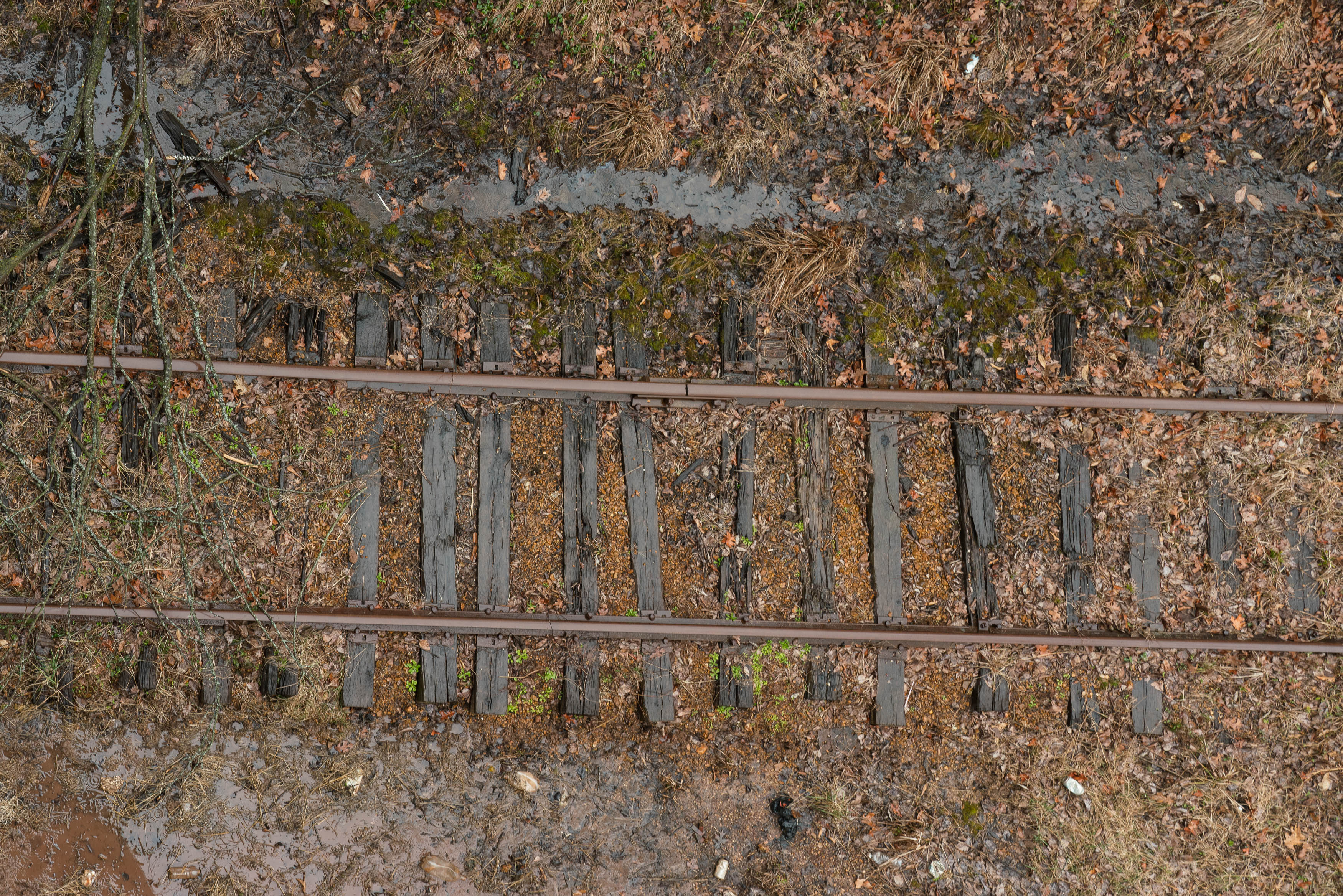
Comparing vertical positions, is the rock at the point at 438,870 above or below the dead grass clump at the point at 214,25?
below

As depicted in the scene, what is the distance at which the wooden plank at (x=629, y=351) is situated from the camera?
5285mm

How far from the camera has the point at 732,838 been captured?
5465mm

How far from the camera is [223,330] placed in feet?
17.1

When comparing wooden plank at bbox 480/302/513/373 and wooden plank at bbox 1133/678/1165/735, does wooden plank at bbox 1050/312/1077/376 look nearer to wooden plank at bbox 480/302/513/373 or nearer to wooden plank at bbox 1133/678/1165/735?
wooden plank at bbox 1133/678/1165/735

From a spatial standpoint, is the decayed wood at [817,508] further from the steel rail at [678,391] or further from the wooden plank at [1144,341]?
the wooden plank at [1144,341]

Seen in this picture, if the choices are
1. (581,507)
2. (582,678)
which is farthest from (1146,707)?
(581,507)

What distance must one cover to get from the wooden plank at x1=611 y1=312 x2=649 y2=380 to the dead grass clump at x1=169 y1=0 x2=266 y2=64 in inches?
138

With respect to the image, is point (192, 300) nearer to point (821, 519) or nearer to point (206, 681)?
point (206, 681)

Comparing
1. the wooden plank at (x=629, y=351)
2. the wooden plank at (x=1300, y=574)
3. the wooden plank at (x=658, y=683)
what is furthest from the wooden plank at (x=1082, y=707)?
the wooden plank at (x=629, y=351)

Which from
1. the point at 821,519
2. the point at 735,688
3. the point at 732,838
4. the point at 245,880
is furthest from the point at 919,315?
the point at 245,880

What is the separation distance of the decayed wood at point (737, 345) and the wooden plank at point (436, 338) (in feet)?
6.16

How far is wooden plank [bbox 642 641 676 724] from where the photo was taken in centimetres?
527

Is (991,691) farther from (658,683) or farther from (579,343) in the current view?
(579,343)

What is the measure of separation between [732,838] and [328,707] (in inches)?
118
